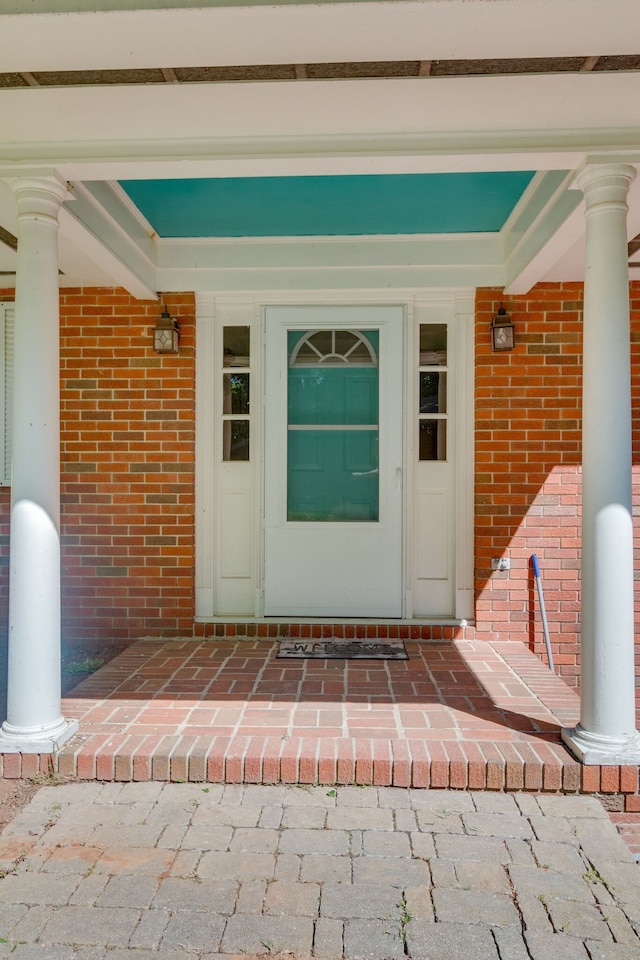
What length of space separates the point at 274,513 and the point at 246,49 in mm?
3008

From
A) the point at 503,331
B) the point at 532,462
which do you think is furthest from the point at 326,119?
the point at 532,462

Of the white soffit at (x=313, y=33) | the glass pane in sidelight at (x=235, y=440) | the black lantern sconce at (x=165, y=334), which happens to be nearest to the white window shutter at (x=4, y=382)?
the black lantern sconce at (x=165, y=334)

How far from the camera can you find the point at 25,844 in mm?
2441

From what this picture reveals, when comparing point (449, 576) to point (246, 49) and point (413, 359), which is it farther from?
point (246, 49)

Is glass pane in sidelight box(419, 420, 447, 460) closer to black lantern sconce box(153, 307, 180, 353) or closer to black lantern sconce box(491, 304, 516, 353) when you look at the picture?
black lantern sconce box(491, 304, 516, 353)

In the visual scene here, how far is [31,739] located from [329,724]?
133 cm

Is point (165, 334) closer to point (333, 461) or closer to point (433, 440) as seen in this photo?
point (333, 461)

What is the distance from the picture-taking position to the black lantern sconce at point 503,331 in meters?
4.52

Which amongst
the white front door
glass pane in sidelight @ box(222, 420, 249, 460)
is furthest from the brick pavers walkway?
glass pane in sidelight @ box(222, 420, 249, 460)

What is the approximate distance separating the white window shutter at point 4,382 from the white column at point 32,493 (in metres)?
2.05

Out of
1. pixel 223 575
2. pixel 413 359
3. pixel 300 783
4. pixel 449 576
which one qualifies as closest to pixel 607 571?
pixel 300 783

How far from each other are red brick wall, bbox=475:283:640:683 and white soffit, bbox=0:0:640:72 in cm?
243

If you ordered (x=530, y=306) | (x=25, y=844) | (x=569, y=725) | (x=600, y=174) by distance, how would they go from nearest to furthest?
(x=25, y=844)
(x=600, y=174)
(x=569, y=725)
(x=530, y=306)

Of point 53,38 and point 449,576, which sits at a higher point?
point 53,38
